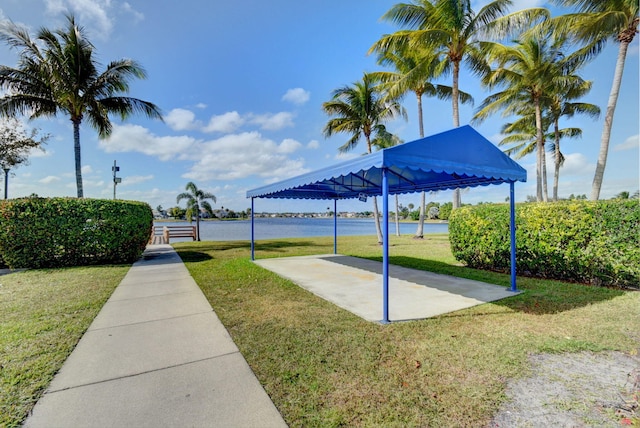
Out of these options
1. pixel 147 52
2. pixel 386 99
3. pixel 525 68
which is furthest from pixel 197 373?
pixel 525 68

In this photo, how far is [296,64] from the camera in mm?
11570

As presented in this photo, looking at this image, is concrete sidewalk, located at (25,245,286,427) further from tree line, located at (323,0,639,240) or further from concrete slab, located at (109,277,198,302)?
tree line, located at (323,0,639,240)

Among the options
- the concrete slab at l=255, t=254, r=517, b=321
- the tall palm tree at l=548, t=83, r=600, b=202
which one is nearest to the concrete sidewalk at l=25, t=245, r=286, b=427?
the concrete slab at l=255, t=254, r=517, b=321

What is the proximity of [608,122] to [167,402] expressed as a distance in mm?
13473

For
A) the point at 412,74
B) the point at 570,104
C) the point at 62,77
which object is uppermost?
the point at 570,104

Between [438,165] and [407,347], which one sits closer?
[407,347]

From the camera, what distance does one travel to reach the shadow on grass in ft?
14.4

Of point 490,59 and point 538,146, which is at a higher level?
point 490,59

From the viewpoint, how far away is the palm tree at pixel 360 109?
14602 mm

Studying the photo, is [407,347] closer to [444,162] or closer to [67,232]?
[444,162]

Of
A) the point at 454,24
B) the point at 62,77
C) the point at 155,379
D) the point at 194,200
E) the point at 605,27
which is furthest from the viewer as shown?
the point at 194,200

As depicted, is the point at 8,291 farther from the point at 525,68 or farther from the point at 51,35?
the point at 525,68

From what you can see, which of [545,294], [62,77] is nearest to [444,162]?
[545,294]

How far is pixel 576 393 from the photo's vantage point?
227 centimetres
